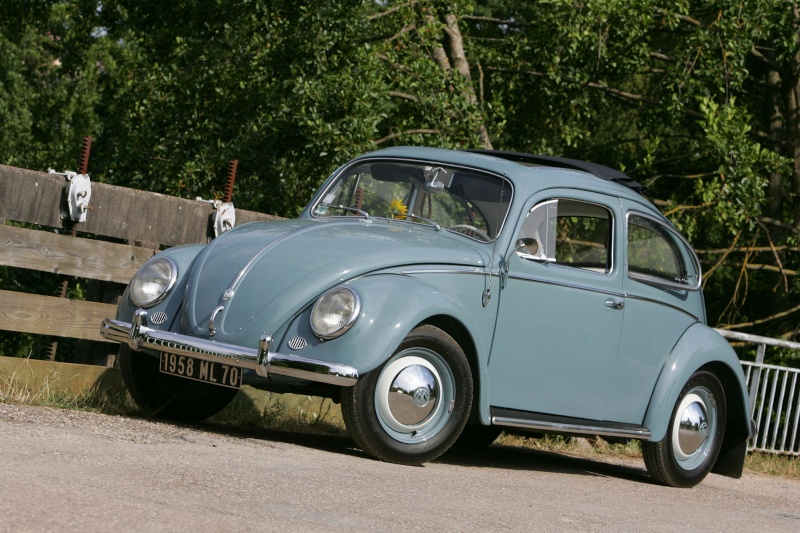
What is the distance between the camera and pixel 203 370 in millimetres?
6379

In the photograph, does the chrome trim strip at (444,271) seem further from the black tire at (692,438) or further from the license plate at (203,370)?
the black tire at (692,438)

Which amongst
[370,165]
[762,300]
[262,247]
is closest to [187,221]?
[370,165]

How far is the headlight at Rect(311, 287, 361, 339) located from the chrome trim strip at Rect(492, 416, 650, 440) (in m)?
1.22

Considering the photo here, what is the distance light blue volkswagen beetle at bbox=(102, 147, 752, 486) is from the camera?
630 centimetres

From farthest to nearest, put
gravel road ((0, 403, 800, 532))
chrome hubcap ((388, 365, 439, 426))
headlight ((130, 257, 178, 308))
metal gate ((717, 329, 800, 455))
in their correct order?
metal gate ((717, 329, 800, 455)) < headlight ((130, 257, 178, 308)) < chrome hubcap ((388, 365, 439, 426)) < gravel road ((0, 403, 800, 532))

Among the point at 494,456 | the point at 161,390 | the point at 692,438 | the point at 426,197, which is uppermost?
the point at 426,197

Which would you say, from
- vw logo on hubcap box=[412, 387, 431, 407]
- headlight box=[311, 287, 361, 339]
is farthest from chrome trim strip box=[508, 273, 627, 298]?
headlight box=[311, 287, 361, 339]

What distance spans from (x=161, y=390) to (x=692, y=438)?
3.63 m

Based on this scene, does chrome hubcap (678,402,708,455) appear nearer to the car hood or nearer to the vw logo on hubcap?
the car hood

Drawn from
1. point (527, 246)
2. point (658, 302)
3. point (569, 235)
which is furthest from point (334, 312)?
point (658, 302)

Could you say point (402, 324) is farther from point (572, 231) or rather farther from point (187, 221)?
point (187, 221)

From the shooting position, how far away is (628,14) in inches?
566

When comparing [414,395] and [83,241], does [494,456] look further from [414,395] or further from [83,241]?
[83,241]

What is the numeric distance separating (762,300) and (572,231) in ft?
42.1
